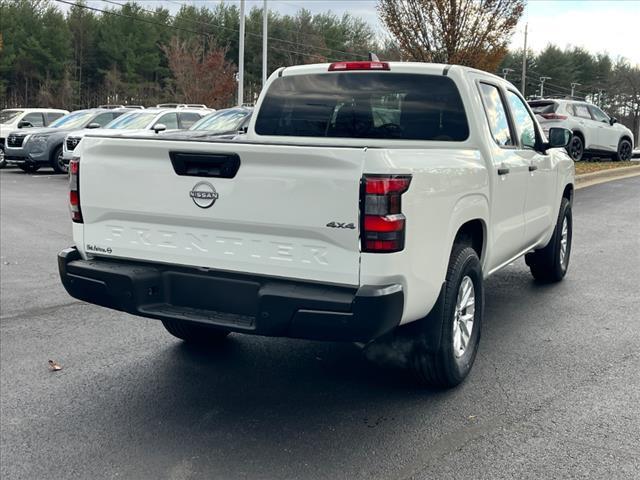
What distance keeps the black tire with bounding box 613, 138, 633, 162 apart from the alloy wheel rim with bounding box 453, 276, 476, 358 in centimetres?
1854

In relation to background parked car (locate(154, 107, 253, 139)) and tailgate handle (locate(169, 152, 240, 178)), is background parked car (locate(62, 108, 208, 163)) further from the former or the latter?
tailgate handle (locate(169, 152, 240, 178))

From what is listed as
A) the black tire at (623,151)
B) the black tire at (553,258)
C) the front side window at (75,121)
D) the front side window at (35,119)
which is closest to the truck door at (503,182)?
the black tire at (553,258)

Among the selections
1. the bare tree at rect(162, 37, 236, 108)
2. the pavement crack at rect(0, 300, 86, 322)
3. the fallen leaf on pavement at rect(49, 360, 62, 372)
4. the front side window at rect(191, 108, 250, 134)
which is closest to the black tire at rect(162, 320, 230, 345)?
the fallen leaf on pavement at rect(49, 360, 62, 372)

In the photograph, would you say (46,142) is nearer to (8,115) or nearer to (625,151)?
(8,115)

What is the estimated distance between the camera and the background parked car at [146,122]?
17.7 m

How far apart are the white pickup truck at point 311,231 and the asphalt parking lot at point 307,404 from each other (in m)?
0.39

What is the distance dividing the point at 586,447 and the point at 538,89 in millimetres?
92688

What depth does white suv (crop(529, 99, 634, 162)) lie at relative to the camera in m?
18.7

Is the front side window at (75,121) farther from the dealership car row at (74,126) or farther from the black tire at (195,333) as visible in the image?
the black tire at (195,333)

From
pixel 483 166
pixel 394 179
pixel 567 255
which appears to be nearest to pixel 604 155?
Answer: pixel 567 255

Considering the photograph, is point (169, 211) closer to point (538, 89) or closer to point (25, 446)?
point (25, 446)

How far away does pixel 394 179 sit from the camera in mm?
3420

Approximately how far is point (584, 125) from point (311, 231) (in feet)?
57.3

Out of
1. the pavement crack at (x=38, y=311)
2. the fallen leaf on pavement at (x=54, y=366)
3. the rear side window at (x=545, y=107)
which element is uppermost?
the rear side window at (x=545, y=107)
